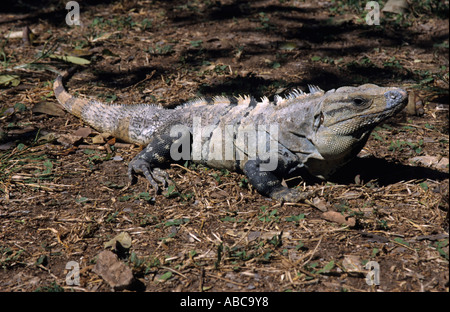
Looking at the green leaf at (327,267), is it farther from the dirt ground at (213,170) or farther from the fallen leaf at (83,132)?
the fallen leaf at (83,132)

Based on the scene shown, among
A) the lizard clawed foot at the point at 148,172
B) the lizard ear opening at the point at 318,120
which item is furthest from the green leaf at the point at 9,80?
the lizard ear opening at the point at 318,120

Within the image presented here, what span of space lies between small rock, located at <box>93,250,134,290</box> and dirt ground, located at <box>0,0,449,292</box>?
0.06 meters

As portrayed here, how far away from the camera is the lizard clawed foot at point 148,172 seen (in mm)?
4287

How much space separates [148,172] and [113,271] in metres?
1.34

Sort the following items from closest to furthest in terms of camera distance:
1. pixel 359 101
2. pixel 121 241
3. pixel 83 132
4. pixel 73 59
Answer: pixel 121 241 < pixel 359 101 < pixel 83 132 < pixel 73 59

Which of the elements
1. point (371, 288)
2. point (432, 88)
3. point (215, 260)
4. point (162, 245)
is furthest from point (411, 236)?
point (432, 88)

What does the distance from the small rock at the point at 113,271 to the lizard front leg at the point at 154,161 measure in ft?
3.48

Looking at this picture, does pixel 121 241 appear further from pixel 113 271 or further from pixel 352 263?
pixel 352 263

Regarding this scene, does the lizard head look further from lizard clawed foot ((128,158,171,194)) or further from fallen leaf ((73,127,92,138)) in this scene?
fallen leaf ((73,127,92,138))

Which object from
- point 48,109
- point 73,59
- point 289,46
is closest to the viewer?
point 48,109

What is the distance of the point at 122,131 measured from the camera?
16.5 feet

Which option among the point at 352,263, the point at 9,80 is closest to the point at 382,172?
the point at 352,263

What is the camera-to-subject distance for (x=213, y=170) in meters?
4.54

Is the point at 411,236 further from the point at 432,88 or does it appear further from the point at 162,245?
the point at 432,88
